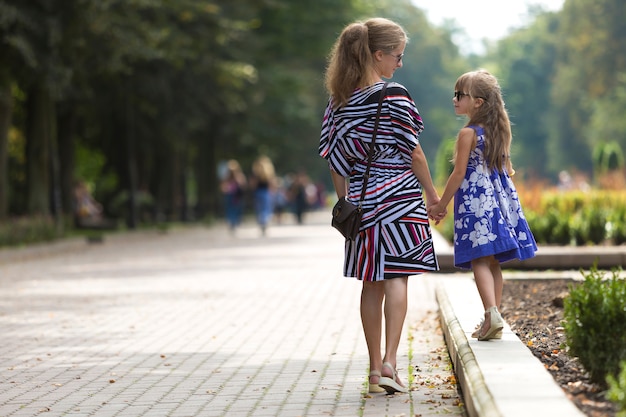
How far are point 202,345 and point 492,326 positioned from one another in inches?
117

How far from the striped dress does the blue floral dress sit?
0.88 meters

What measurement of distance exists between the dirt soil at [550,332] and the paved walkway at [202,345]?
1.87 ft

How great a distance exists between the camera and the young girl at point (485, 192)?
7.91 metres

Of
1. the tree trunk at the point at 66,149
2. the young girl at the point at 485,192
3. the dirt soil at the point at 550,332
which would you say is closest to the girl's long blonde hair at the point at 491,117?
the young girl at the point at 485,192

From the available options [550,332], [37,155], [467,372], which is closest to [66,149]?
[37,155]

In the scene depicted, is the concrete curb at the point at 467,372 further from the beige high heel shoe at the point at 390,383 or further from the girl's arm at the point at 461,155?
the girl's arm at the point at 461,155

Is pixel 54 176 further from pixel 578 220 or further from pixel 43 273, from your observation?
pixel 578 220

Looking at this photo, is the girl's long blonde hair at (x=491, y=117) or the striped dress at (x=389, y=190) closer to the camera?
the striped dress at (x=389, y=190)

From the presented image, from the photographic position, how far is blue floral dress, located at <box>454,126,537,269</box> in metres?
7.92

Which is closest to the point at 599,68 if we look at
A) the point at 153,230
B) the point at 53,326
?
the point at 153,230

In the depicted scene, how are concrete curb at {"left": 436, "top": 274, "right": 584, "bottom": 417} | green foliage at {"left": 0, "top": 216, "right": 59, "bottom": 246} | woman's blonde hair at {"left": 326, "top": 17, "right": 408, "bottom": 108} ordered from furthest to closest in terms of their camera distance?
green foliage at {"left": 0, "top": 216, "right": 59, "bottom": 246}, woman's blonde hair at {"left": 326, "top": 17, "right": 408, "bottom": 108}, concrete curb at {"left": 436, "top": 274, "right": 584, "bottom": 417}

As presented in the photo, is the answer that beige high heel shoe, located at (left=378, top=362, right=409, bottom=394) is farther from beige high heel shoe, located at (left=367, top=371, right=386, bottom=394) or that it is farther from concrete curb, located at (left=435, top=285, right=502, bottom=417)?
concrete curb, located at (left=435, top=285, right=502, bottom=417)

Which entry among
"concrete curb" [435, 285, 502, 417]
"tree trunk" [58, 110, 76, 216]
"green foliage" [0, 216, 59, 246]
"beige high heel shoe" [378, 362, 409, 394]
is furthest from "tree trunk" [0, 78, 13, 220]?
"beige high heel shoe" [378, 362, 409, 394]

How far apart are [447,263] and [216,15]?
60.6ft
